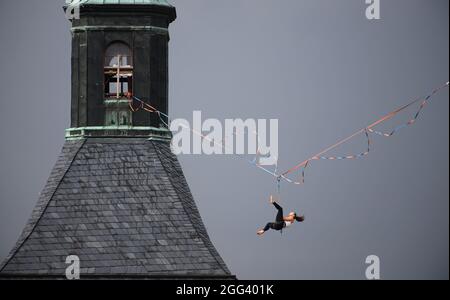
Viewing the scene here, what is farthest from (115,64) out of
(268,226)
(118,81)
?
(268,226)

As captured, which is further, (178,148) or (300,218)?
(178,148)

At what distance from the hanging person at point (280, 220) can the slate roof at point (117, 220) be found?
571 centimetres

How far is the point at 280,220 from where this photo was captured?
168750 millimetres

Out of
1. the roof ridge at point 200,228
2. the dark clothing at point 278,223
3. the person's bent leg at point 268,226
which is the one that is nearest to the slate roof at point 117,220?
the roof ridge at point 200,228

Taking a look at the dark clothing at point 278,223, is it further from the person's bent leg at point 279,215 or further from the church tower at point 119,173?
the church tower at point 119,173

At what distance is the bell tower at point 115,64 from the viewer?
17800cm

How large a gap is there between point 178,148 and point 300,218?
12.5m

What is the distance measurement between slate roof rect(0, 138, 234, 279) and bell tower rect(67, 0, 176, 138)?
1.97 ft

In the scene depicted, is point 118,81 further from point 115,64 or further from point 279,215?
point 279,215

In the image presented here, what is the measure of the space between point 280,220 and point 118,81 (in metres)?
11.8
